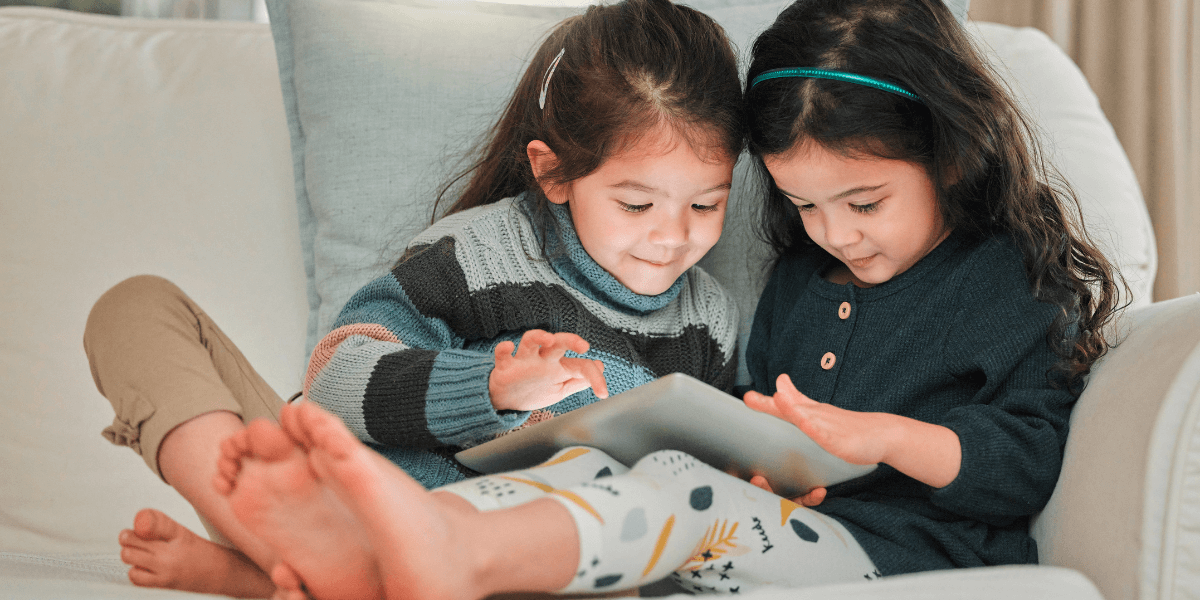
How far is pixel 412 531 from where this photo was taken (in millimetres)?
458

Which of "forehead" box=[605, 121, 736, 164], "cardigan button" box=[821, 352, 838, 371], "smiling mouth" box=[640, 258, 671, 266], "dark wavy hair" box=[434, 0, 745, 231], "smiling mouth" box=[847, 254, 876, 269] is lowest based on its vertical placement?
"cardigan button" box=[821, 352, 838, 371]

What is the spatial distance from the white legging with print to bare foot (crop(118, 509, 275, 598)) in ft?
0.77

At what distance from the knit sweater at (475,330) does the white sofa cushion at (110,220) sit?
304 millimetres

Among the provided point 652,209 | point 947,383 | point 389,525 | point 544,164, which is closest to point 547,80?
point 544,164

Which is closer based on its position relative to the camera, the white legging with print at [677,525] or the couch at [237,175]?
the white legging with print at [677,525]

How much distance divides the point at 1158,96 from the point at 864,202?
44.4 inches

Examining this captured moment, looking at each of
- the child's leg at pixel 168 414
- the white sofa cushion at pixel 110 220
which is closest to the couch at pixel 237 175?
the white sofa cushion at pixel 110 220

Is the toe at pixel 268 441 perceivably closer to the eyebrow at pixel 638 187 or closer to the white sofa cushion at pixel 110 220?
the eyebrow at pixel 638 187

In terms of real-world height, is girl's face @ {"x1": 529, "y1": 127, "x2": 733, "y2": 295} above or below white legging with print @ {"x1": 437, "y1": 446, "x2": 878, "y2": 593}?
above

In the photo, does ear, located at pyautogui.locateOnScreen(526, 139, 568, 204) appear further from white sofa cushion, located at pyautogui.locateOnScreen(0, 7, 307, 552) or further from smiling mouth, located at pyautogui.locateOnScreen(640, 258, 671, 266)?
white sofa cushion, located at pyautogui.locateOnScreen(0, 7, 307, 552)

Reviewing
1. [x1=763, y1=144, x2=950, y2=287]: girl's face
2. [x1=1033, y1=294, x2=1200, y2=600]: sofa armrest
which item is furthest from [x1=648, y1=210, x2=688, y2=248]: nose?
[x1=1033, y1=294, x2=1200, y2=600]: sofa armrest

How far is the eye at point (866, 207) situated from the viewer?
0.86 meters

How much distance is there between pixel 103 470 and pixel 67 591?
2.06ft

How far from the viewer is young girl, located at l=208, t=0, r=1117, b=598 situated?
52 centimetres
